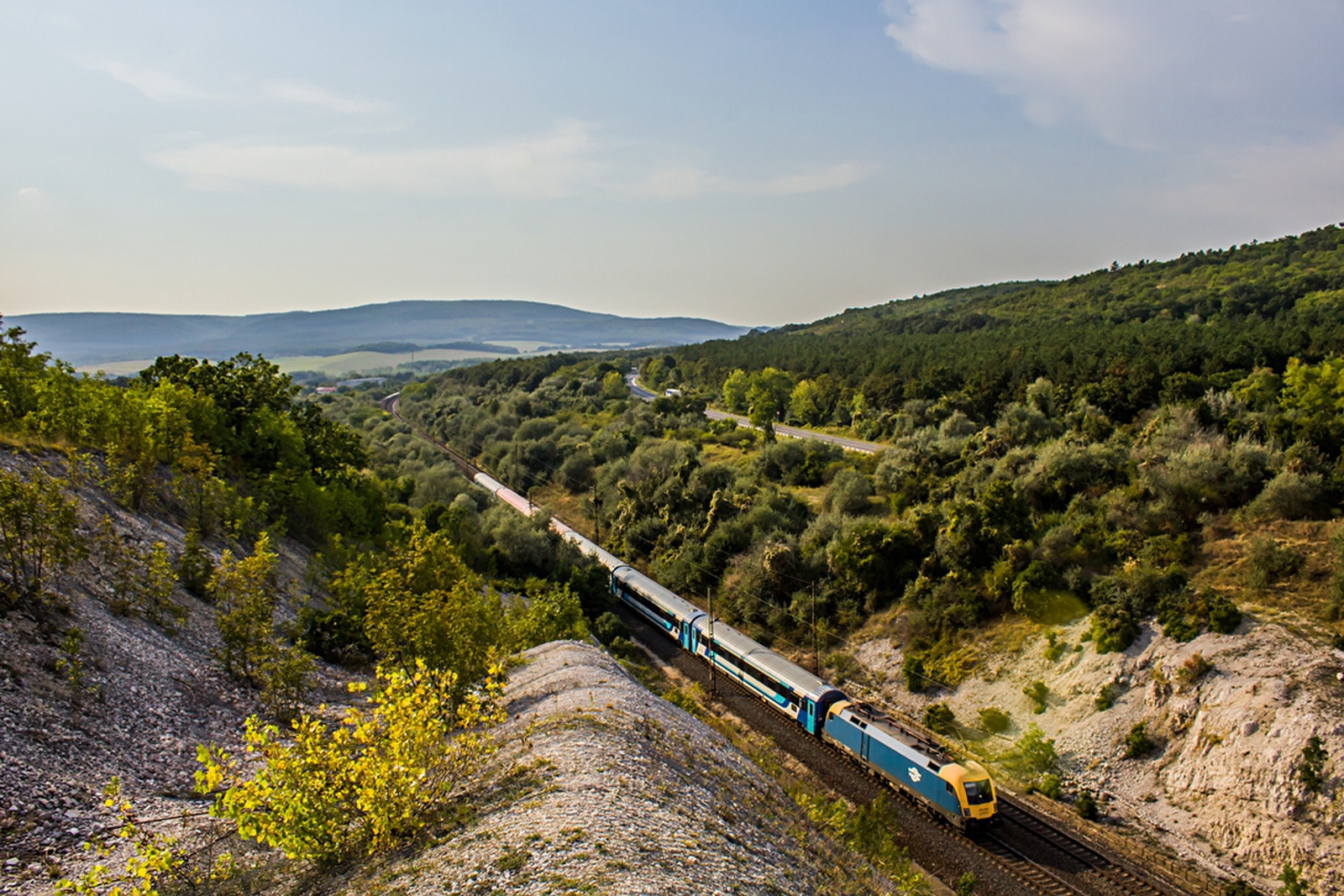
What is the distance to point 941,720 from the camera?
29.7 meters

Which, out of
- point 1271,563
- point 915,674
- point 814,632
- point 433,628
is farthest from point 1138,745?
point 433,628

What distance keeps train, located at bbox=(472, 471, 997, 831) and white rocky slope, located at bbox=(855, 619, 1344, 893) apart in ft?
15.4

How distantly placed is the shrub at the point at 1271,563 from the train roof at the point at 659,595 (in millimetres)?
22105

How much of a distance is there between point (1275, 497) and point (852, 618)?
19260mm

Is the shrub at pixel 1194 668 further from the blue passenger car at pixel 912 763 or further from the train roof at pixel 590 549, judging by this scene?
the train roof at pixel 590 549

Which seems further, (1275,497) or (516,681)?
(1275,497)

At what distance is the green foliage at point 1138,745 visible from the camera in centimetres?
2514

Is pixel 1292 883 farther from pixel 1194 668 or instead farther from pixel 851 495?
pixel 851 495

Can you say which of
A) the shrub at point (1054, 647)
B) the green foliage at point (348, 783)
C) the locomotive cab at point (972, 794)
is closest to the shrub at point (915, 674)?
the shrub at point (1054, 647)

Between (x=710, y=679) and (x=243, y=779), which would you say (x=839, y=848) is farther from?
(x=710, y=679)

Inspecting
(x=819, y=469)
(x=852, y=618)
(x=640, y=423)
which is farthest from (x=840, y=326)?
(x=852, y=618)

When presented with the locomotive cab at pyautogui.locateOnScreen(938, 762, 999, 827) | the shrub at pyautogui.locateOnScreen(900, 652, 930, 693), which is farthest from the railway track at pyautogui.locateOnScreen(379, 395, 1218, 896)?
the shrub at pyautogui.locateOnScreen(900, 652, 930, 693)

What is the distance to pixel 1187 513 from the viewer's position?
33250 millimetres

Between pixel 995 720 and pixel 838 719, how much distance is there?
7351 millimetres
